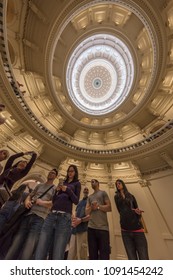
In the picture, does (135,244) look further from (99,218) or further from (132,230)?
(99,218)

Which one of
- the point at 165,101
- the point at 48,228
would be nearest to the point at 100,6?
the point at 165,101

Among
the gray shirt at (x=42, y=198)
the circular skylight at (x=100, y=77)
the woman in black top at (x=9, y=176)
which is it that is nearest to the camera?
the gray shirt at (x=42, y=198)

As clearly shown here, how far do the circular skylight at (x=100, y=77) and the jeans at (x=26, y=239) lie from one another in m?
11.8

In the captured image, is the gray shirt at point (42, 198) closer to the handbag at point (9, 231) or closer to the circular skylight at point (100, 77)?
the handbag at point (9, 231)

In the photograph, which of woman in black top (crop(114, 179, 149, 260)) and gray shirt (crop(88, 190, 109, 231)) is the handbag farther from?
woman in black top (crop(114, 179, 149, 260))

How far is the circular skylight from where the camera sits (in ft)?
42.1

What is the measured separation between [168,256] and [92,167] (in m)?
6.64

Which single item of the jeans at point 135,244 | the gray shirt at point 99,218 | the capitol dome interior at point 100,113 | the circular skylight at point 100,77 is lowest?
the jeans at point 135,244

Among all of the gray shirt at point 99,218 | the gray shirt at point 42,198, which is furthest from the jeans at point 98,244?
the gray shirt at point 42,198

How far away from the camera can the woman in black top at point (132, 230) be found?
3.41 meters

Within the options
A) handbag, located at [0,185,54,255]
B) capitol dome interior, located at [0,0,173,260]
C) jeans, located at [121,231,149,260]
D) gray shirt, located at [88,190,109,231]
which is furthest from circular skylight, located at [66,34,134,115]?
handbag, located at [0,185,54,255]

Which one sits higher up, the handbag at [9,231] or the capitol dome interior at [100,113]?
the capitol dome interior at [100,113]
